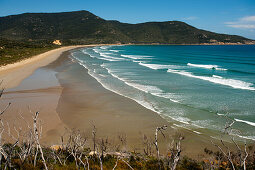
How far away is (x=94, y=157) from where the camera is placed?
7.76 metres

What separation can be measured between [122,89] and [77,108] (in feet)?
22.1

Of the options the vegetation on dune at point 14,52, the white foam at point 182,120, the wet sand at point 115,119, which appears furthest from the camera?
the vegetation on dune at point 14,52

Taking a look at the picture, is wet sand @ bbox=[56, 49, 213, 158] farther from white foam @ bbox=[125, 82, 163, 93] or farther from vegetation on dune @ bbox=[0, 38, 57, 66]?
vegetation on dune @ bbox=[0, 38, 57, 66]

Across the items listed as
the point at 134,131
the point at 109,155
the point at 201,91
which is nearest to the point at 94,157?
the point at 109,155

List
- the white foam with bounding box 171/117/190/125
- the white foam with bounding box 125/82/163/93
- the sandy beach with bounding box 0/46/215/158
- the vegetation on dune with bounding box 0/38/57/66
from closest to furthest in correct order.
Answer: the sandy beach with bounding box 0/46/215/158 → the white foam with bounding box 171/117/190/125 → the white foam with bounding box 125/82/163/93 → the vegetation on dune with bounding box 0/38/57/66

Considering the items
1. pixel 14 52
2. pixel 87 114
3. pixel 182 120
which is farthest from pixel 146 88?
pixel 14 52

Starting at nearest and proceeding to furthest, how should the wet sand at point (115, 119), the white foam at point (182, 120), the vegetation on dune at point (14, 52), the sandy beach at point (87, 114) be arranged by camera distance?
1. the wet sand at point (115, 119)
2. the sandy beach at point (87, 114)
3. the white foam at point (182, 120)
4. the vegetation on dune at point (14, 52)

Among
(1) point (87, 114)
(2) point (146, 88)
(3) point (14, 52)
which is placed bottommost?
(1) point (87, 114)

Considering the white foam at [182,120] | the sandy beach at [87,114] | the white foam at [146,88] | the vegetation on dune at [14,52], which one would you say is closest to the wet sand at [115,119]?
the sandy beach at [87,114]

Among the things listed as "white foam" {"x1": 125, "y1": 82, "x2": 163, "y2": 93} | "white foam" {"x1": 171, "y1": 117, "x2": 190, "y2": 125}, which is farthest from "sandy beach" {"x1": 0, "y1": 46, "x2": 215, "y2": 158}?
"white foam" {"x1": 125, "y1": 82, "x2": 163, "y2": 93}

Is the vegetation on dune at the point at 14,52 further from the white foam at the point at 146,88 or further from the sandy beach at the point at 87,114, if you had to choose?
the white foam at the point at 146,88

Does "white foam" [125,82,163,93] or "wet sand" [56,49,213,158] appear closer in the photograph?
"wet sand" [56,49,213,158]

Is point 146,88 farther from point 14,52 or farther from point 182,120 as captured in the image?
point 14,52

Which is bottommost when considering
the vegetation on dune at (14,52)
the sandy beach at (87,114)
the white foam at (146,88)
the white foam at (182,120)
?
the sandy beach at (87,114)
